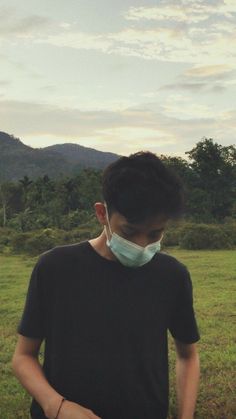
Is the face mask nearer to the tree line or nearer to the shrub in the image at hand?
the shrub

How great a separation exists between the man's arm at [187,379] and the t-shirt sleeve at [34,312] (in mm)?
549

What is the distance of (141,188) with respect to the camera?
1788 millimetres

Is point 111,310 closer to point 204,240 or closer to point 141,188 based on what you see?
point 141,188

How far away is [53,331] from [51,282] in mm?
172

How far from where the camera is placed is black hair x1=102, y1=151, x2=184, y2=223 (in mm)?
1794

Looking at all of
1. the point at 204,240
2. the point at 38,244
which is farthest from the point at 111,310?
the point at 204,240

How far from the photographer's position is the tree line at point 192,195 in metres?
36.2

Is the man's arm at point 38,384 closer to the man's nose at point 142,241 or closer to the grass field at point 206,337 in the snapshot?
the man's nose at point 142,241

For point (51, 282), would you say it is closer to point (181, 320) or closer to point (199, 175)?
point (181, 320)

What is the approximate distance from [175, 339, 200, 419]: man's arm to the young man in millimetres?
92

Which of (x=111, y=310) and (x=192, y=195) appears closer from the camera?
(x=111, y=310)

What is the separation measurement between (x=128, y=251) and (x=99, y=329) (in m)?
0.29

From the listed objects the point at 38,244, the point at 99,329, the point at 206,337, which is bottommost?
the point at 206,337

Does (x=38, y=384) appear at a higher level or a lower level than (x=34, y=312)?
lower
